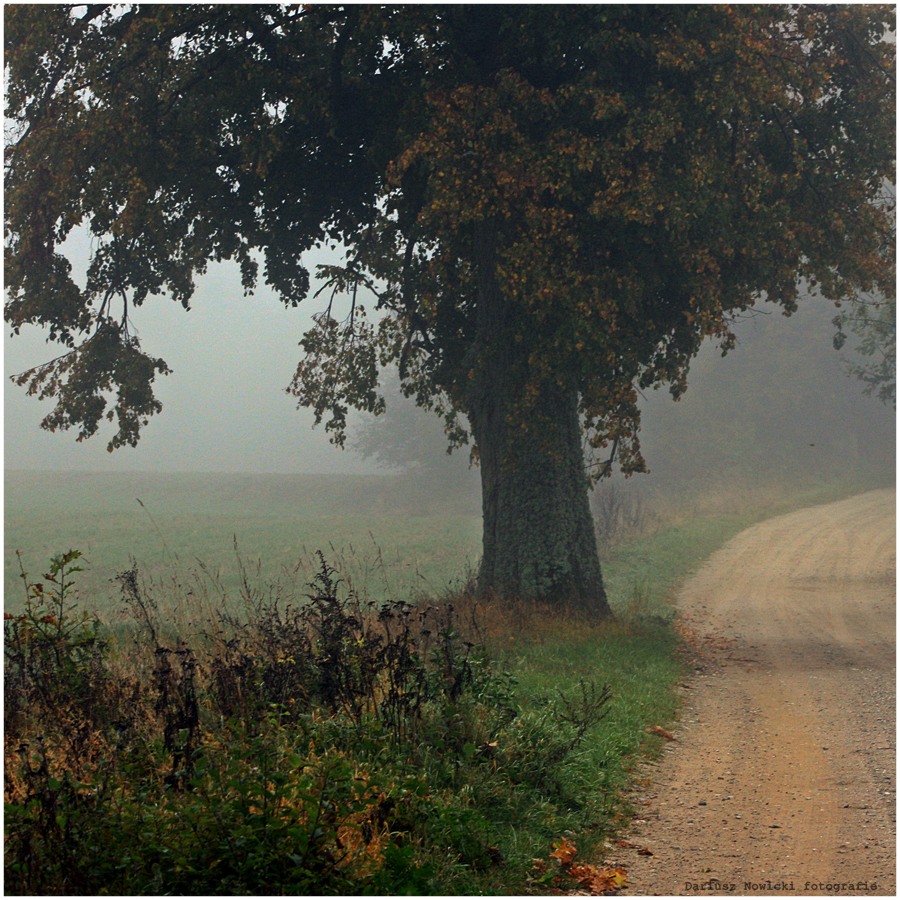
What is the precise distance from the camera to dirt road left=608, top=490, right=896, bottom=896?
20.8 ft

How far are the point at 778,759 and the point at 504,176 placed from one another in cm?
759

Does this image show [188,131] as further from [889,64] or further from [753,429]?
[753,429]

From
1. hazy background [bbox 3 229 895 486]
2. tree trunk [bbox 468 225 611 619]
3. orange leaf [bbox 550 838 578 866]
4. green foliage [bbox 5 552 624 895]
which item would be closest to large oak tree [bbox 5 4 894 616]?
tree trunk [bbox 468 225 611 619]

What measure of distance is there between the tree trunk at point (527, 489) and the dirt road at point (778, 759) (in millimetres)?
2321

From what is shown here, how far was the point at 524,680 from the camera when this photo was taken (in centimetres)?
1089

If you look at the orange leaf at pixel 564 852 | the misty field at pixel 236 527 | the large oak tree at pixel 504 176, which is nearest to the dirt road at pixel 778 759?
the orange leaf at pixel 564 852

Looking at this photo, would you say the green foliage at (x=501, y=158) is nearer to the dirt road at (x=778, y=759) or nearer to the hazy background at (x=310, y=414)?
the hazy background at (x=310, y=414)

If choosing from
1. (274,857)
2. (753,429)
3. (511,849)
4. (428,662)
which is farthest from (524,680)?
(753,429)

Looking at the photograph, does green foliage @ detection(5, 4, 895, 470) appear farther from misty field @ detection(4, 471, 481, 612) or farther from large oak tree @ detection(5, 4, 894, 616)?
misty field @ detection(4, 471, 481, 612)

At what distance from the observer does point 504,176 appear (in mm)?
12695

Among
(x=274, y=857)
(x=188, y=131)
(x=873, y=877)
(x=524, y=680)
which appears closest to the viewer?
(x=274, y=857)

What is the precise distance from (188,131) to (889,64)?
1034 cm

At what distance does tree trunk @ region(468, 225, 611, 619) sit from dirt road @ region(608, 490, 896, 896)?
91.4 inches

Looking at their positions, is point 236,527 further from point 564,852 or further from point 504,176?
point 564,852
